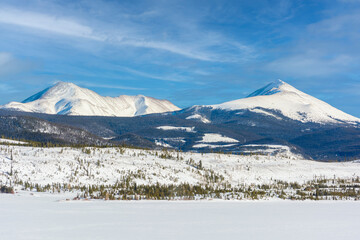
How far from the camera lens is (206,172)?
221ft

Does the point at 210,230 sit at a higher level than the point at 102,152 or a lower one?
lower

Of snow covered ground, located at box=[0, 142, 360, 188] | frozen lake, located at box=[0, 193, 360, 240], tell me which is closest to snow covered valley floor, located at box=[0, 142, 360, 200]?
snow covered ground, located at box=[0, 142, 360, 188]

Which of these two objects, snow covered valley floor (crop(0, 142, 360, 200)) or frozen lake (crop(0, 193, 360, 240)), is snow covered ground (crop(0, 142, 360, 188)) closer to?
snow covered valley floor (crop(0, 142, 360, 200))

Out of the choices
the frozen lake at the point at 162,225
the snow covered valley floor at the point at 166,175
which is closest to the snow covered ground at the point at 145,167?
the snow covered valley floor at the point at 166,175

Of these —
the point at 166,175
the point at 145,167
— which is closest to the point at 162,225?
the point at 166,175

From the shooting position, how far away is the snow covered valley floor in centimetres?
4766

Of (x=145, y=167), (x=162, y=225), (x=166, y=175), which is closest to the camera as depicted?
(x=162, y=225)

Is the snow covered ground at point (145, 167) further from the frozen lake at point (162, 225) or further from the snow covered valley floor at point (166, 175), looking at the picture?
the frozen lake at point (162, 225)

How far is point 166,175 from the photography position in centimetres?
6150

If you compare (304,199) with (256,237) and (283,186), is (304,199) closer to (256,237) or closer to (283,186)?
(283,186)

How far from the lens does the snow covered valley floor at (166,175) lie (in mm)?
47656

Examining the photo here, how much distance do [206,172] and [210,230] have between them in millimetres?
47238

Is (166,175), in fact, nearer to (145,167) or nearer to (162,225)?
(145,167)

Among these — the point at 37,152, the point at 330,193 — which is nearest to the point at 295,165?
the point at 330,193
